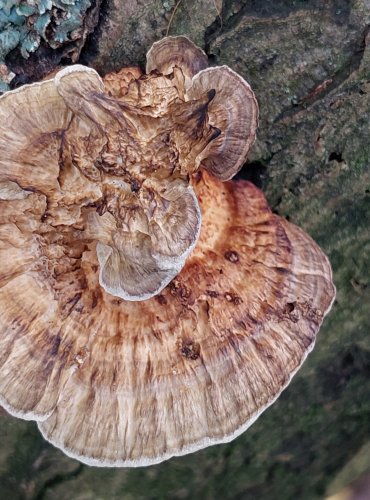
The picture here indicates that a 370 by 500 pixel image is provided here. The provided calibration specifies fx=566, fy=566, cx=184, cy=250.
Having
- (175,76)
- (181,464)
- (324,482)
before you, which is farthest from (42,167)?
(324,482)

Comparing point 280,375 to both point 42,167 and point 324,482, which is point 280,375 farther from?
point 324,482

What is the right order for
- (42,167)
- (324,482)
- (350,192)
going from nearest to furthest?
(42,167) < (350,192) < (324,482)

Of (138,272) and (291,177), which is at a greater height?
(291,177)

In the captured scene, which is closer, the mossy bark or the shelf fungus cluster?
the shelf fungus cluster

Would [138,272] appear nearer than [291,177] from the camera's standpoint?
Yes
